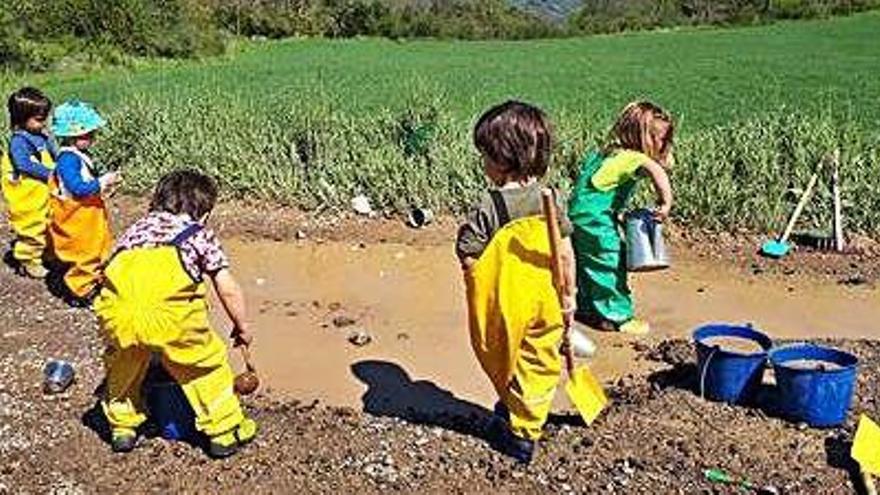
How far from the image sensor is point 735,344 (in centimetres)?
526

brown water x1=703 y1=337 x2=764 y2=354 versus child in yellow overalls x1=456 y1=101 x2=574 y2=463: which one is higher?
→ child in yellow overalls x1=456 y1=101 x2=574 y2=463

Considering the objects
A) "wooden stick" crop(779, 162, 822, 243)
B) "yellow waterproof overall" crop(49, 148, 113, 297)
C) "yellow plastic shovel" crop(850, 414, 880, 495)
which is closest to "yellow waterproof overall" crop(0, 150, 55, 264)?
"yellow waterproof overall" crop(49, 148, 113, 297)

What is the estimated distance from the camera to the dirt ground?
14.3ft

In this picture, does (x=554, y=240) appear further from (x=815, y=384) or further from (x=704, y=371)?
(x=815, y=384)

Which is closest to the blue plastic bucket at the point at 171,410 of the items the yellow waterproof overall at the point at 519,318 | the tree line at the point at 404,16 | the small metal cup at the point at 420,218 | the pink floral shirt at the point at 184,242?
the pink floral shirt at the point at 184,242

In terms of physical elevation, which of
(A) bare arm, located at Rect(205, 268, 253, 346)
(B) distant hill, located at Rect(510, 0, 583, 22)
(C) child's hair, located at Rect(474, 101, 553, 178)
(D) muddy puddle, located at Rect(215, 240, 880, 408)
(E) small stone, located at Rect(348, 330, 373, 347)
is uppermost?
(C) child's hair, located at Rect(474, 101, 553, 178)

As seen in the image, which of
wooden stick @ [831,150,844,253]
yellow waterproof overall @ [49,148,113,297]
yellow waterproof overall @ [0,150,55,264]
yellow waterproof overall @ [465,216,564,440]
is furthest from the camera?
wooden stick @ [831,150,844,253]

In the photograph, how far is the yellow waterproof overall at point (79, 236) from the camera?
250 inches

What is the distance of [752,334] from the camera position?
4957mm

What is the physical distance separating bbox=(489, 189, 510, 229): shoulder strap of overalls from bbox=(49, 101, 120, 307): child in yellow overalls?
2.81 metres

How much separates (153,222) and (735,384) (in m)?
2.55

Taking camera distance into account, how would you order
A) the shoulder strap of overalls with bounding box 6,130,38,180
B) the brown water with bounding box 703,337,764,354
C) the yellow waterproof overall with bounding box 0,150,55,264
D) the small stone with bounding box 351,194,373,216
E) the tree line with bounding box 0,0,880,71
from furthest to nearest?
the tree line with bounding box 0,0,880,71 → the small stone with bounding box 351,194,373,216 → the yellow waterproof overall with bounding box 0,150,55,264 → the shoulder strap of overalls with bounding box 6,130,38,180 → the brown water with bounding box 703,337,764,354

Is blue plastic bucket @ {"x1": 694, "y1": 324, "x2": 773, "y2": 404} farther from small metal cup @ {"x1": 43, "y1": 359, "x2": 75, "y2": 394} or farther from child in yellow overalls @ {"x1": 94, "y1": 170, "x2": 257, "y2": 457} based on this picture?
small metal cup @ {"x1": 43, "y1": 359, "x2": 75, "y2": 394}

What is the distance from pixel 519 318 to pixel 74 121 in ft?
10.1
